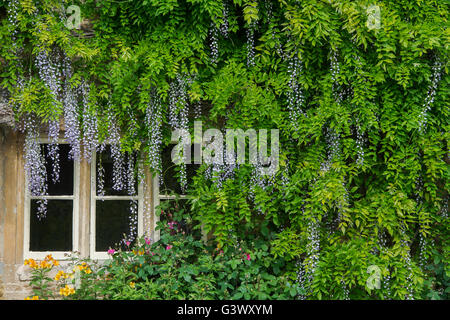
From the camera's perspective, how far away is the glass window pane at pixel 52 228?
13.5 feet

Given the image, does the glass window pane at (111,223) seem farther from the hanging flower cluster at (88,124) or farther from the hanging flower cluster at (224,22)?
the hanging flower cluster at (224,22)

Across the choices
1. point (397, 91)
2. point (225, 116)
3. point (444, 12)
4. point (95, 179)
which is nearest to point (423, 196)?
point (397, 91)

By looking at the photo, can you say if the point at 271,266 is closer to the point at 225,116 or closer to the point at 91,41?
the point at 225,116

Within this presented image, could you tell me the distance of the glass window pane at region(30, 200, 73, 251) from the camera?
13.5 feet

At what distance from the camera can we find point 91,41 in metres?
3.92

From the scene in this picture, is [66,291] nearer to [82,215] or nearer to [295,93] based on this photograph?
[82,215]

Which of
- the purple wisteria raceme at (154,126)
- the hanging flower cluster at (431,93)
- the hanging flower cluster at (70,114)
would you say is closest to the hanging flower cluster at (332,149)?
the hanging flower cluster at (431,93)

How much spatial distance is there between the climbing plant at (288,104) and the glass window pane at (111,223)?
0.32 meters

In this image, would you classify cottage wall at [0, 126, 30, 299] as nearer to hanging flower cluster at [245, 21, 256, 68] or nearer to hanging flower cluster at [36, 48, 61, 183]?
hanging flower cluster at [36, 48, 61, 183]

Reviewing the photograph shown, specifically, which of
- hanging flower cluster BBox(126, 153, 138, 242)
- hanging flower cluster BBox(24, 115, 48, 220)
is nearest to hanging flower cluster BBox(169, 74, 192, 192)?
hanging flower cluster BBox(126, 153, 138, 242)

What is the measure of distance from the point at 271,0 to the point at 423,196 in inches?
82.0

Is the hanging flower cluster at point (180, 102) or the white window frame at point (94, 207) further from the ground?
the hanging flower cluster at point (180, 102)

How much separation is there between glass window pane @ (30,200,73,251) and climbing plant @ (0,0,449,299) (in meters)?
0.28

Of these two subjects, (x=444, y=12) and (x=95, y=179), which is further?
(x=95, y=179)
